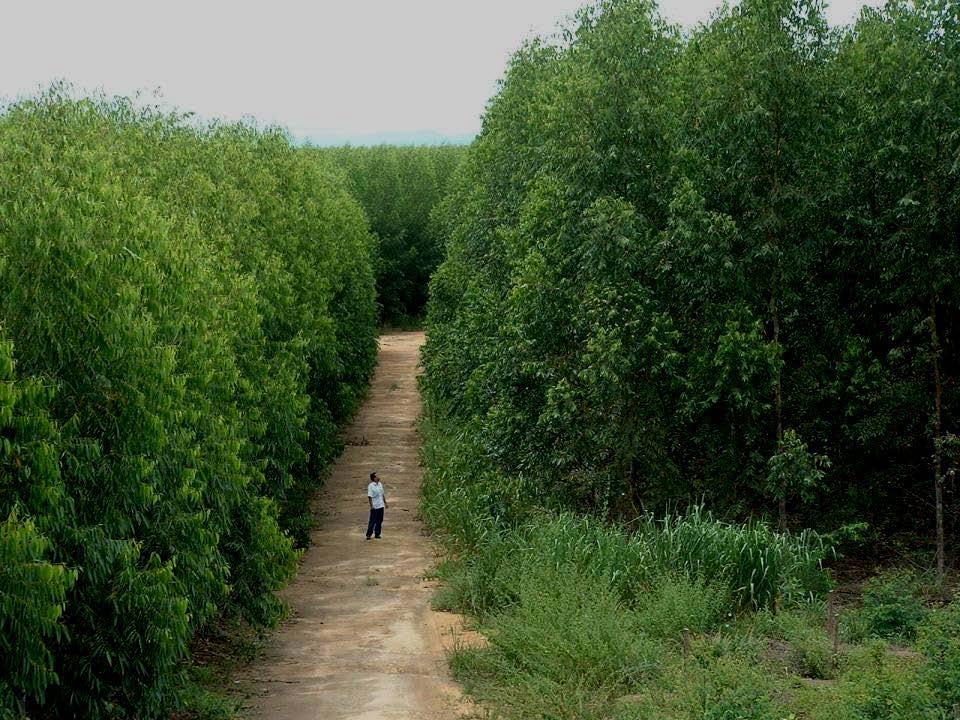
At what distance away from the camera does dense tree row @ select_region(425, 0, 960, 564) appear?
643 inches

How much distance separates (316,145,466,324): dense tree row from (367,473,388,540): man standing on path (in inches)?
1555

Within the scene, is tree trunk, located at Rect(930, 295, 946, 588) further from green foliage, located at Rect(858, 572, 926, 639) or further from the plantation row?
the plantation row

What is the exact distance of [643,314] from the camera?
55.0 ft

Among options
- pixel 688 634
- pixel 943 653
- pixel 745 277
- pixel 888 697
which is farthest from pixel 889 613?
pixel 745 277

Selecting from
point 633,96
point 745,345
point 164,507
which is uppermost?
point 633,96

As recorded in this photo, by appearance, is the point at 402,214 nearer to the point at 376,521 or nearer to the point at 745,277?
the point at 376,521

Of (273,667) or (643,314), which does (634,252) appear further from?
(273,667)

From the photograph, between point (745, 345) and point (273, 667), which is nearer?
point (273, 667)

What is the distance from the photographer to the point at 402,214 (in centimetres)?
6619

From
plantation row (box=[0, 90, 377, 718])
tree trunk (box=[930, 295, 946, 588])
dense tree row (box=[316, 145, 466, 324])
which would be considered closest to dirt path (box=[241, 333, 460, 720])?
plantation row (box=[0, 90, 377, 718])

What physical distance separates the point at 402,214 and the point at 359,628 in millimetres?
51324

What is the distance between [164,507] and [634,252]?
27.7 feet

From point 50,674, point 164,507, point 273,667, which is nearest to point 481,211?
point 273,667

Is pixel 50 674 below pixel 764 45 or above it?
below
